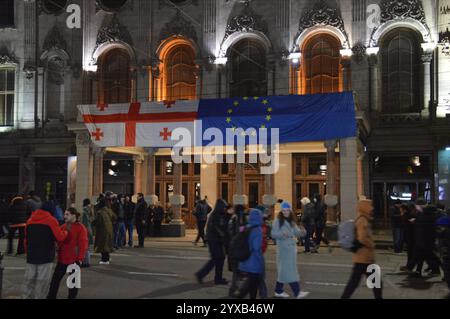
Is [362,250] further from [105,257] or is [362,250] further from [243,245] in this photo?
[105,257]

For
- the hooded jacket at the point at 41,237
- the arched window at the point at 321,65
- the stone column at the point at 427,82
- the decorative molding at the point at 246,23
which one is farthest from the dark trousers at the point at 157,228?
the hooded jacket at the point at 41,237

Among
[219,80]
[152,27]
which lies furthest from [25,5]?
[219,80]

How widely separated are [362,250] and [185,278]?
5239mm

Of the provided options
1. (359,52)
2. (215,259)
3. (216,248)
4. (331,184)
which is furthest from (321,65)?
(215,259)

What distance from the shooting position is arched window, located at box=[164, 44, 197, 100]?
28422 millimetres

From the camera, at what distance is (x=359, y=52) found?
25.6 metres

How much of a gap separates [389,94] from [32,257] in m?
19.8

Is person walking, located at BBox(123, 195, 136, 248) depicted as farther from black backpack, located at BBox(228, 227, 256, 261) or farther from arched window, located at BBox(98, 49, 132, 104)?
black backpack, located at BBox(228, 227, 256, 261)

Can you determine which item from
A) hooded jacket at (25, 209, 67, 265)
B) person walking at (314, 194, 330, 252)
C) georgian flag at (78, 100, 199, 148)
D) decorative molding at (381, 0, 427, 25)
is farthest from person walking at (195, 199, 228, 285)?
decorative molding at (381, 0, 427, 25)

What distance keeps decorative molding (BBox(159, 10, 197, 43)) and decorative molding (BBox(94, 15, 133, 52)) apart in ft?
6.04

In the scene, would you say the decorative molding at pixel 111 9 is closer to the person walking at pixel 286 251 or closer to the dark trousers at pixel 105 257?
the dark trousers at pixel 105 257

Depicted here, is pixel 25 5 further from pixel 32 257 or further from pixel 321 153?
pixel 32 257

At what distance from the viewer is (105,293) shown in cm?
1185

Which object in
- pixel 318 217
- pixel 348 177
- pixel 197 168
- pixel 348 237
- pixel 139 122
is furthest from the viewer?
pixel 197 168
